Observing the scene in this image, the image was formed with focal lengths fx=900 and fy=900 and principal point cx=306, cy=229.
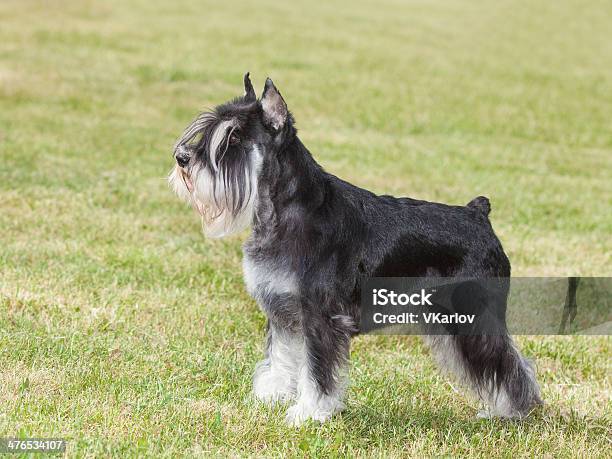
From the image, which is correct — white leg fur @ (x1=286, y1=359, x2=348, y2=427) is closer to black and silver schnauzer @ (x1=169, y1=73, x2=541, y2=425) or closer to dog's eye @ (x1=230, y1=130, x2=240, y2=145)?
black and silver schnauzer @ (x1=169, y1=73, x2=541, y2=425)

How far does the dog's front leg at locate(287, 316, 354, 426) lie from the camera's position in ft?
17.4

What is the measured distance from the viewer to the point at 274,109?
5.30 m

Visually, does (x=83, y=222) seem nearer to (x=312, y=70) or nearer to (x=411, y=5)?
(x=312, y=70)

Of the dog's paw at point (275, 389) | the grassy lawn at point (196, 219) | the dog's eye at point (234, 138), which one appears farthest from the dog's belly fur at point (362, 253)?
the grassy lawn at point (196, 219)

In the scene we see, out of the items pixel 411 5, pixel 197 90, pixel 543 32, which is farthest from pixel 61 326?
pixel 411 5

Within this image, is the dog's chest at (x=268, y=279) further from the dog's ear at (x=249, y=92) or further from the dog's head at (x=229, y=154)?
the dog's ear at (x=249, y=92)

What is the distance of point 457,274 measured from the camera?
5.64 meters

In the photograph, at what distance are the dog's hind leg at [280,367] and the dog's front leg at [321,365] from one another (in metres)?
0.22

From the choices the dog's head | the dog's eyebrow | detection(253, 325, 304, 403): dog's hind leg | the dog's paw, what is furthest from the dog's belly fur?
the dog's eyebrow

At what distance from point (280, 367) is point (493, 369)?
136 centimetres

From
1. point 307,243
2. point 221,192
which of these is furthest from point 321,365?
point 221,192

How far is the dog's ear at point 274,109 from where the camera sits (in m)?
5.29

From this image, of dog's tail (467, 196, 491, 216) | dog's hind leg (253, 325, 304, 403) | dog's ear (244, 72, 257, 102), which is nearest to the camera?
dog's ear (244, 72, 257, 102)

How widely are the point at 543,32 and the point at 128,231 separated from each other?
→ 28.9m
